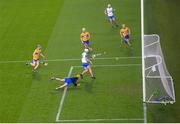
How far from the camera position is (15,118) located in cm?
2055

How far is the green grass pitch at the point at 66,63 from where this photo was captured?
2077 cm

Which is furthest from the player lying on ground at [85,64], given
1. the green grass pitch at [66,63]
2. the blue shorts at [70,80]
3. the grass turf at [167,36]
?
the grass turf at [167,36]

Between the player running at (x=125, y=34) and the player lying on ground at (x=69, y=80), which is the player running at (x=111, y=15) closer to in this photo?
the player running at (x=125, y=34)

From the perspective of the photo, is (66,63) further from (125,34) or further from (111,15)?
(111,15)

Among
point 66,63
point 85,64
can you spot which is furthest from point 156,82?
point 66,63

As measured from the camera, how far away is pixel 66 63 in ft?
83.3

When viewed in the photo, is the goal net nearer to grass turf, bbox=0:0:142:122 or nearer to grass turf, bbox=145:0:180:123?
grass turf, bbox=145:0:180:123

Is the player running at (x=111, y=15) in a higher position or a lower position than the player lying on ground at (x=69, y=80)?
higher

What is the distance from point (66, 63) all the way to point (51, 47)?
2.56 meters

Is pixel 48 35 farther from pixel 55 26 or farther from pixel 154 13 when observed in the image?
pixel 154 13

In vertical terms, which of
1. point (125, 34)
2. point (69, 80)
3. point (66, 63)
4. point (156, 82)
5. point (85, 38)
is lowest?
point (156, 82)

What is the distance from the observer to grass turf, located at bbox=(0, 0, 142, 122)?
69.6ft

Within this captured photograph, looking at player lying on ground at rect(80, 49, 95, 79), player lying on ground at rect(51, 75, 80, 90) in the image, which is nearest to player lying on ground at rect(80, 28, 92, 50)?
player lying on ground at rect(80, 49, 95, 79)

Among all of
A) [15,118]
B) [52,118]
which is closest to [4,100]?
[15,118]
